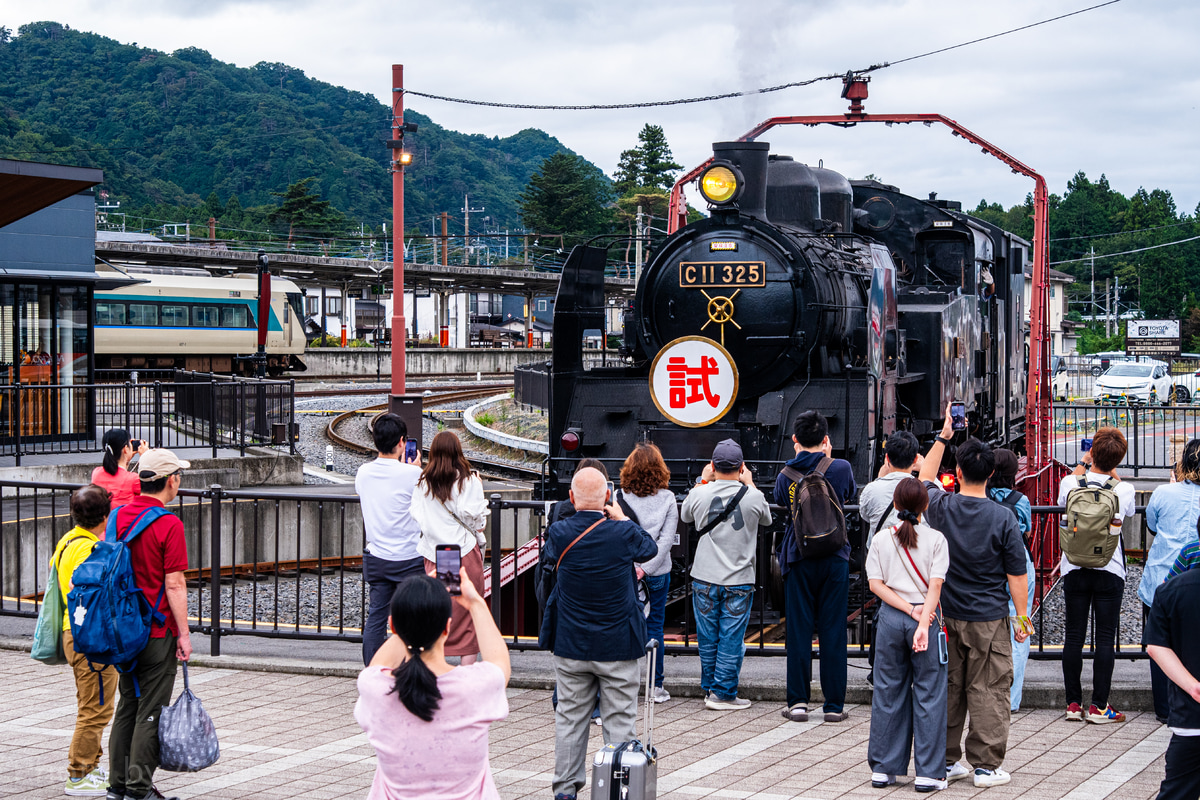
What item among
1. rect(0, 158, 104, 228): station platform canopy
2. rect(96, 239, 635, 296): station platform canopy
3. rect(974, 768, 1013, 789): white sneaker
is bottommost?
rect(974, 768, 1013, 789): white sneaker

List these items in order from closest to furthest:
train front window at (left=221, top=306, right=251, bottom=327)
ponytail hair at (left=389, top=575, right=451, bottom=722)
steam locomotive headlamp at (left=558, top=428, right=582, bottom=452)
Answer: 1. ponytail hair at (left=389, top=575, right=451, bottom=722)
2. steam locomotive headlamp at (left=558, top=428, right=582, bottom=452)
3. train front window at (left=221, top=306, right=251, bottom=327)

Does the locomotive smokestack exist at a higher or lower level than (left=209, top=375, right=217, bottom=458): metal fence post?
higher

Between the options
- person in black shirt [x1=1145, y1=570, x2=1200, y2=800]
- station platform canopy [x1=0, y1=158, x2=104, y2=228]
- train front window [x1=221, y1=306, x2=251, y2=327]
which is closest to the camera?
person in black shirt [x1=1145, y1=570, x2=1200, y2=800]

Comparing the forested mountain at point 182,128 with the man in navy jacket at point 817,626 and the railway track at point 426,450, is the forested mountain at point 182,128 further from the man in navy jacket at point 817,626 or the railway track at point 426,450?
the man in navy jacket at point 817,626

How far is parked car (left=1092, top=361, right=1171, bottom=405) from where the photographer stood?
3892 centimetres

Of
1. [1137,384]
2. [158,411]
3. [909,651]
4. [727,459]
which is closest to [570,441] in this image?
[727,459]

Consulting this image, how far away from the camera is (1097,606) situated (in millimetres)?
7340

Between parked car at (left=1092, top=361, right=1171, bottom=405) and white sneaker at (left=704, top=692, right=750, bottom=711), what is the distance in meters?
34.0

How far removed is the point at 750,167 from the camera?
1090 cm

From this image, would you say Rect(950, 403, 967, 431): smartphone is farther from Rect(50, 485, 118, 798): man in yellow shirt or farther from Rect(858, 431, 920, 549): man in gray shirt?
Rect(50, 485, 118, 798): man in yellow shirt

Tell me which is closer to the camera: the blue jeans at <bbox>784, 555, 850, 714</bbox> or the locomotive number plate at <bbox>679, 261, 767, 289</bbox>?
the blue jeans at <bbox>784, 555, 850, 714</bbox>

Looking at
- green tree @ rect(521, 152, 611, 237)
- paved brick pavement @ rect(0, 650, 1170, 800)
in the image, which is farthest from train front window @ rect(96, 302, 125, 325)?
green tree @ rect(521, 152, 611, 237)

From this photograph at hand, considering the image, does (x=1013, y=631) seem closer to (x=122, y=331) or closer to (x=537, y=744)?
(x=537, y=744)

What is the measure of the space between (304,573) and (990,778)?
10.2m
